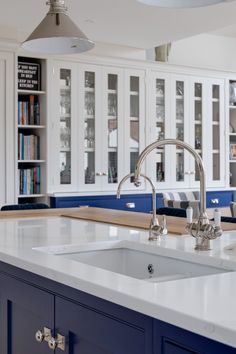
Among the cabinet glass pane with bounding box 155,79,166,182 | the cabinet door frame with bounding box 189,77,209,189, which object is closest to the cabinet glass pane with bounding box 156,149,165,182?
the cabinet glass pane with bounding box 155,79,166,182

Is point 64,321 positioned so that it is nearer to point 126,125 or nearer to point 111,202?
point 111,202

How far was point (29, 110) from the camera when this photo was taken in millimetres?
5078

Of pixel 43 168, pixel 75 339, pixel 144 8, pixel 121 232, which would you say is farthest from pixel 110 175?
pixel 75 339

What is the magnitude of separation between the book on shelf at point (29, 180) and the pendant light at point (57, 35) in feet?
7.77

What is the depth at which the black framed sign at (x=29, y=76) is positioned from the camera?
4992mm

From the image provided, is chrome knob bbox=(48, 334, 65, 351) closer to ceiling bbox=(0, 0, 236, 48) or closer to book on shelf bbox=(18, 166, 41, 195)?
ceiling bbox=(0, 0, 236, 48)

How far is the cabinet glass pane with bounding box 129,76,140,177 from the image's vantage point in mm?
5582

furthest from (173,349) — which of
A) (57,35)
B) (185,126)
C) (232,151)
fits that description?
(232,151)

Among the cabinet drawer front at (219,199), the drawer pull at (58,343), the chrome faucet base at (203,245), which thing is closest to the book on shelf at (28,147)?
the cabinet drawer front at (219,199)

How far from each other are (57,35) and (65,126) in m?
2.73

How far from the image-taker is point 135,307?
42.5 inches

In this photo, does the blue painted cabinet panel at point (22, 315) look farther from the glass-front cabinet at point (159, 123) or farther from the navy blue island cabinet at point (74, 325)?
the glass-front cabinet at point (159, 123)

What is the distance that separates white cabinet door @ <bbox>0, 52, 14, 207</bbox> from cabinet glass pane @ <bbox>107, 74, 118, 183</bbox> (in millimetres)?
1056

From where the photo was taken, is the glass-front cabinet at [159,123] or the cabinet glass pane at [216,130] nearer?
the glass-front cabinet at [159,123]
